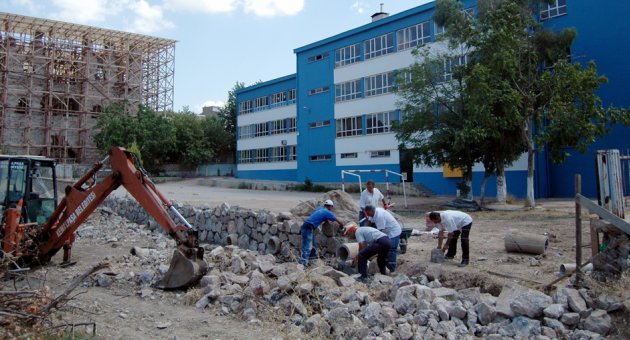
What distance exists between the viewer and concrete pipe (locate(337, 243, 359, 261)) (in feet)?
30.6

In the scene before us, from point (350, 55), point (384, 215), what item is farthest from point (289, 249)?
point (350, 55)

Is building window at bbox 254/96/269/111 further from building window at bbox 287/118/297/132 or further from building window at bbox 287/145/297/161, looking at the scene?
building window at bbox 287/145/297/161

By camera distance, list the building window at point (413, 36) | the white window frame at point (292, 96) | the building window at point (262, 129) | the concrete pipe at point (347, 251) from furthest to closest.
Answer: the building window at point (262, 129), the white window frame at point (292, 96), the building window at point (413, 36), the concrete pipe at point (347, 251)

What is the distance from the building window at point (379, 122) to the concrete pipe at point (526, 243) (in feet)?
74.8

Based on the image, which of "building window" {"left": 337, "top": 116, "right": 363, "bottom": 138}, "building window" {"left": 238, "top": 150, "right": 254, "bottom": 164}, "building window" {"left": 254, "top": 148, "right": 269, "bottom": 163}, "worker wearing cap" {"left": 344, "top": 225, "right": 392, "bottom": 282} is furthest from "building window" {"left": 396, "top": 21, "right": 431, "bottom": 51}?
"worker wearing cap" {"left": 344, "top": 225, "right": 392, "bottom": 282}

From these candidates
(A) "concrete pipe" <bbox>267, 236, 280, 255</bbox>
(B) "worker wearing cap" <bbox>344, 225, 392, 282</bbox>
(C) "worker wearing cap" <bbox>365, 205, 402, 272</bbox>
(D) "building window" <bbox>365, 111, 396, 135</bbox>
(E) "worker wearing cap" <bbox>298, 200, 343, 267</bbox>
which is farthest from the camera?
(D) "building window" <bbox>365, 111, 396, 135</bbox>

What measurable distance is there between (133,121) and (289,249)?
3488 centimetres

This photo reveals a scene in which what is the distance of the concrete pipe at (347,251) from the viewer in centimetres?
933

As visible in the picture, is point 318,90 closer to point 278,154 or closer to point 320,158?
point 320,158

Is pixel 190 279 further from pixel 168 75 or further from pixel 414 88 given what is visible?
pixel 168 75

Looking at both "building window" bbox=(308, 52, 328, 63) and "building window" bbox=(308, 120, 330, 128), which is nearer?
"building window" bbox=(308, 120, 330, 128)

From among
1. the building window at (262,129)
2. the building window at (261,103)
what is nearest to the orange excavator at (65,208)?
the building window at (262,129)

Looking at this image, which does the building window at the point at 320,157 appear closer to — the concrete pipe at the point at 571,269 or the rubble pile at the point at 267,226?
the rubble pile at the point at 267,226

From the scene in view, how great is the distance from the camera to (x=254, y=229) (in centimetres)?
1262
